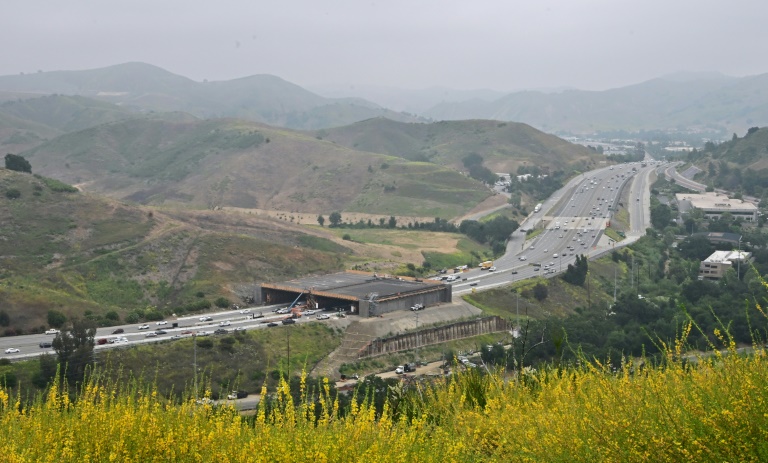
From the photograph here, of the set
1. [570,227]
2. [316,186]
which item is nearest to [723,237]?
[570,227]

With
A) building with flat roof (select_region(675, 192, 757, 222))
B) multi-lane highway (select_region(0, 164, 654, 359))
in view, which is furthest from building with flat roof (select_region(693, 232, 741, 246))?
building with flat roof (select_region(675, 192, 757, 222))

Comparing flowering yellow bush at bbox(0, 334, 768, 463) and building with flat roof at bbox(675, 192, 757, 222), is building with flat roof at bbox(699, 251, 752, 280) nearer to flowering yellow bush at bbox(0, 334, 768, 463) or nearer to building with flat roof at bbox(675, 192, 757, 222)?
building with flat roof at bbox(675, 192, 757, 222)

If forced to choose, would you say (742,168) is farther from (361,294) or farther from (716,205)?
(361,294)

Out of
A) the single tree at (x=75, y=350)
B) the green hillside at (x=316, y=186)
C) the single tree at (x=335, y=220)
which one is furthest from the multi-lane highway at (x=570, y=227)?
the single tree at (x=75, y=350)

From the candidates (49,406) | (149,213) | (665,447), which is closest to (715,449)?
(665,447)

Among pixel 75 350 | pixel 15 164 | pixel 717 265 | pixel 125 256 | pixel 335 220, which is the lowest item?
pixel 717 265

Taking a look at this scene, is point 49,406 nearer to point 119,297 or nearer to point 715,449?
point 715,449
